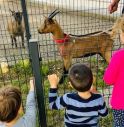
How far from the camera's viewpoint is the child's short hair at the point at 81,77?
2.86m

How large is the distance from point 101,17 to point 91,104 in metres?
5.35

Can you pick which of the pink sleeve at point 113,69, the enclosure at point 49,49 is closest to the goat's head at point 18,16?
the enclosure at point 49,49

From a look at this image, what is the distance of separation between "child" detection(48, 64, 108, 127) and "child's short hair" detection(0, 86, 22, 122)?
430 mm

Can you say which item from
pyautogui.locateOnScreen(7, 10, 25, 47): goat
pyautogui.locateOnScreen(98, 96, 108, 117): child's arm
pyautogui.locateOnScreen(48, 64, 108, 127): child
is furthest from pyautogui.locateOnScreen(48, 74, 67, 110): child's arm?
pyautogui.locateOnScreen(7, 10, 25, 47): goat

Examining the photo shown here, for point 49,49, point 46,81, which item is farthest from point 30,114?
point 49,49

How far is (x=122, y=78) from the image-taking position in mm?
3006

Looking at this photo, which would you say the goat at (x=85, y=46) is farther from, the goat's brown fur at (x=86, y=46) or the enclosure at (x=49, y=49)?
the enclosure at (x=49, y=49)

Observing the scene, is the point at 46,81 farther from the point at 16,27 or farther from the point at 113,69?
the point at 113,69

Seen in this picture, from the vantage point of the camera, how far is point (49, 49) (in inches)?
264

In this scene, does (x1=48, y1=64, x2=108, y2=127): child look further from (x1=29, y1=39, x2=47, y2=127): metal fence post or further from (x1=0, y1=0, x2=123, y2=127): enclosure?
(x1=0, y1=0, x2=123, y2=127): enclosure

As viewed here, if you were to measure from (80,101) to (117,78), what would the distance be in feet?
1.09

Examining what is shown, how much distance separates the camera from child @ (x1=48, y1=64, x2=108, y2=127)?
2869 millimetres

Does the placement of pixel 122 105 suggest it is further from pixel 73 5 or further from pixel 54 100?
pixel 73 5

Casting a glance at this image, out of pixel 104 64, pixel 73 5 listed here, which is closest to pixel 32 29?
pixel 73 5
